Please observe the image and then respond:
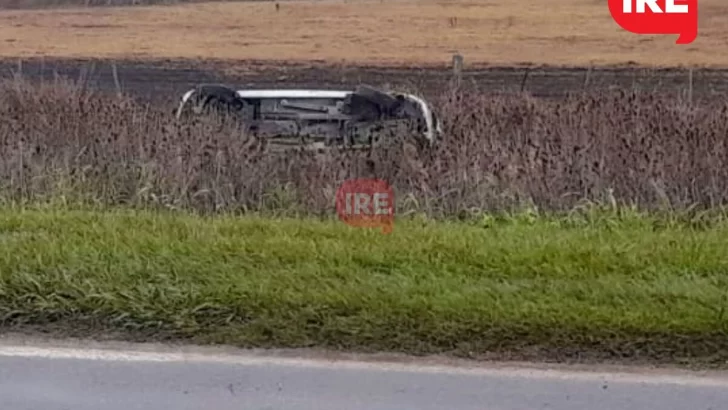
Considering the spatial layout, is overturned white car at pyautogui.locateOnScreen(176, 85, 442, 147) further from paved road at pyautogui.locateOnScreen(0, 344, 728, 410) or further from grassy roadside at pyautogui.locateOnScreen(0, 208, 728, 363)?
paved road at pyautogui.locateOnScreen(0, 344, 728, 410)

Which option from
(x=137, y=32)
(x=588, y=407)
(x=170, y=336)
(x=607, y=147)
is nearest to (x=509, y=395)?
(x=588, y=407)

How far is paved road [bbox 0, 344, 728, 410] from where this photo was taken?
4250mm

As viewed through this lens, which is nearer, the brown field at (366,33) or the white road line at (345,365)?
the white road line at (345,365)

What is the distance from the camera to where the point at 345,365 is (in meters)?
4.61

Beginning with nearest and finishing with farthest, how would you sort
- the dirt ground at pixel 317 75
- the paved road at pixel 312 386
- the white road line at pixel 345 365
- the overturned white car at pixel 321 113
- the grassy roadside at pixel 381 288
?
the paved road at pixel 312 386 < the white road line at pixel 345 365 < the grassy roadside at pixel 381 288 < the overturned white car at pixel 321 113 < the dirt ground at pixel 317 75

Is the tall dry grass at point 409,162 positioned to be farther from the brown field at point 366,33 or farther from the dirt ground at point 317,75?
the brown field at point 366,33
